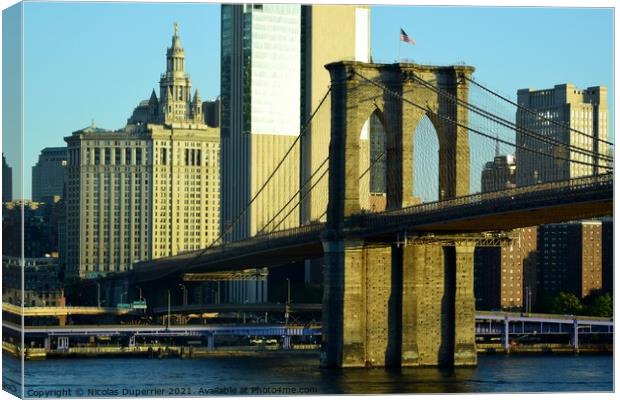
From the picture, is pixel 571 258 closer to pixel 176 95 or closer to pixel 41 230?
pixel 41 230

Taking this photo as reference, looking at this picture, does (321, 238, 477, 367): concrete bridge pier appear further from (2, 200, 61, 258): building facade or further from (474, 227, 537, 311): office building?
(2, 200, 61, 258): building facade

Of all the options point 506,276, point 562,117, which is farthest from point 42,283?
point 562,117

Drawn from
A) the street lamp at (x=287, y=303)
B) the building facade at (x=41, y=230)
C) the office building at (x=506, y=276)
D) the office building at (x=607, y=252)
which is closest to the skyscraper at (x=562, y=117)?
the office building at (x=607, y=252)

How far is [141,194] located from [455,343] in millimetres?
87229

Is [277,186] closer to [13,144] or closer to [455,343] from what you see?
[455,343]

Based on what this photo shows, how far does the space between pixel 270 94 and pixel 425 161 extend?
2512 inches

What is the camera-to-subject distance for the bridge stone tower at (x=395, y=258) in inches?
3159

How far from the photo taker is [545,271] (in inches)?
5344

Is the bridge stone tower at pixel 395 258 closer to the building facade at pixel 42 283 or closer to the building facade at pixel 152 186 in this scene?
the building facade at pixel 42 283

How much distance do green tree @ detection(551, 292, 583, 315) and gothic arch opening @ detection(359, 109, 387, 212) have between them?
1412 centimetres

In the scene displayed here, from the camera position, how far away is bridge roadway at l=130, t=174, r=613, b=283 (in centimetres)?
7006

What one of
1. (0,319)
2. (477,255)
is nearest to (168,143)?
(477,255)

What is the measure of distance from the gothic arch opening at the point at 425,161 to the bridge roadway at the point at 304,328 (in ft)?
56.9

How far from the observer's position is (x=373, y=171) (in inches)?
3836
